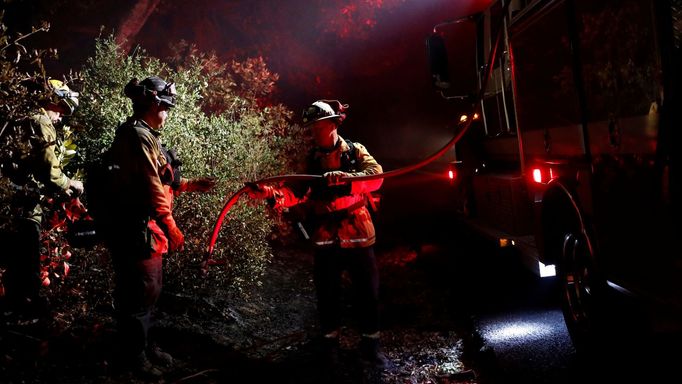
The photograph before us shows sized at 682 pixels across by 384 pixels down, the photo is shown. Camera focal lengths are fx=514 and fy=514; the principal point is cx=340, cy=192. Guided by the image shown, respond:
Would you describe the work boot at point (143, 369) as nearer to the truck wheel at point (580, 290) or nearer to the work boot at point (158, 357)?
the work boot at point (158, 357)

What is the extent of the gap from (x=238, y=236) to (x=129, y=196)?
2128 millimetres

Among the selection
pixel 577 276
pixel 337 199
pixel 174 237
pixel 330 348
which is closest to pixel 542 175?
pixel 577 276

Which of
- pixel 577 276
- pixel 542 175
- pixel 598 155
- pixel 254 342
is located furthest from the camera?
pixel 254 342

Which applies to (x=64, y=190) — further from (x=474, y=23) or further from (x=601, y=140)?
(x=474, y=23)

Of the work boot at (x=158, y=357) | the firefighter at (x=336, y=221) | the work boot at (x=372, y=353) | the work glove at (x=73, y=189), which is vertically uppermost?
the work glove at (x=73, y=189)

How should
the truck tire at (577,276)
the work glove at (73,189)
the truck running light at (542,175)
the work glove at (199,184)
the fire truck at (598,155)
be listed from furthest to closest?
the work glove at (73,189)
the work glove at (199,184)
the truck running light at (542,175)
the truck tire at (577,276)
the fire truck at (598,155)

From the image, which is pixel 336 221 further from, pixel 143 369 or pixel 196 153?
pixel 196 153

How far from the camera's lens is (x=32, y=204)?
3908mm

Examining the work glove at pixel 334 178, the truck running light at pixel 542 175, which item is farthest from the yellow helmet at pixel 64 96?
the truck running light at pixel 542 175

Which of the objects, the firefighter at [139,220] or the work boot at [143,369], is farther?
the work boot at [143,369]

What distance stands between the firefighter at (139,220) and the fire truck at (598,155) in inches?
109

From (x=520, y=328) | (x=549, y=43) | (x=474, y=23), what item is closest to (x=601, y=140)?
(x=549, y=43)

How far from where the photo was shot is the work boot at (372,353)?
412 centimetres

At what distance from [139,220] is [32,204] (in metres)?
0.91
